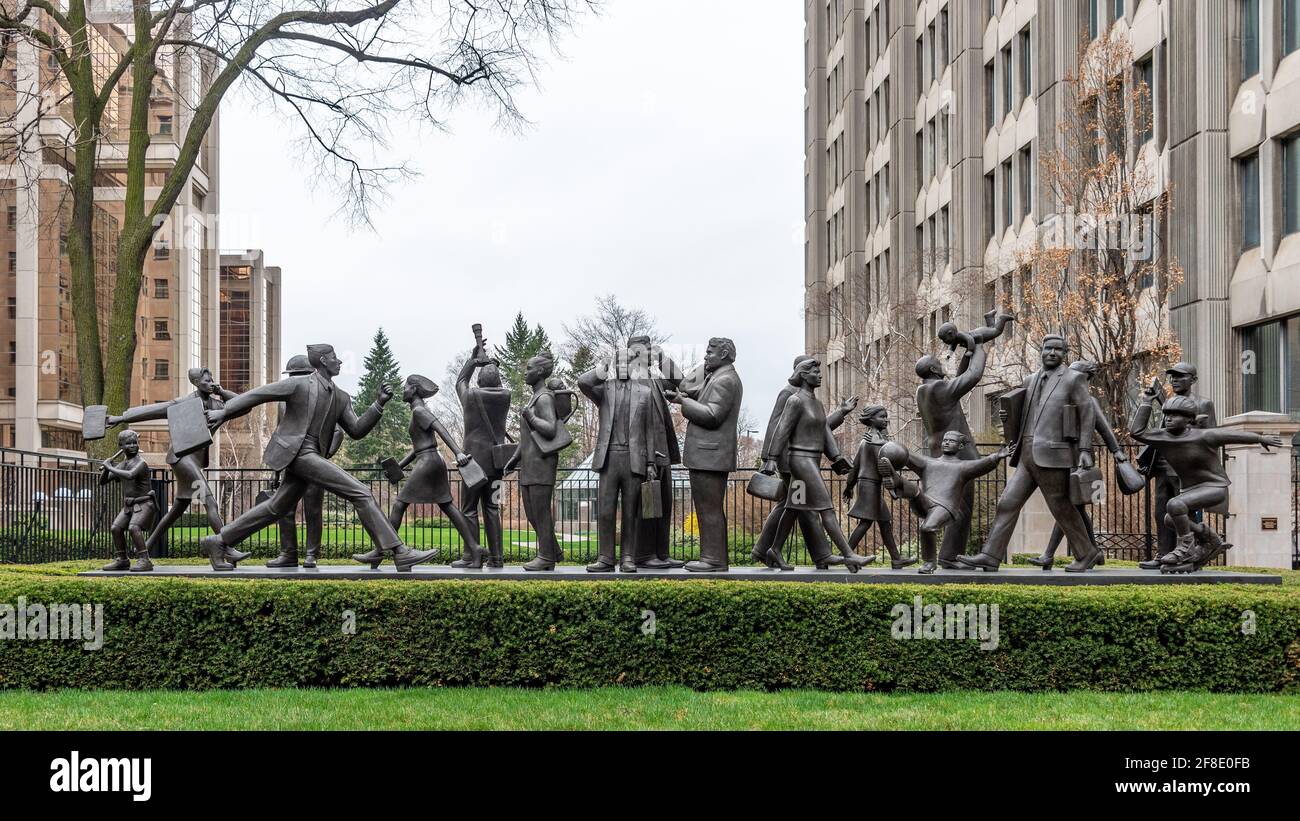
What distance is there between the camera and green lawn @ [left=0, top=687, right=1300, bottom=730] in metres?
8.15

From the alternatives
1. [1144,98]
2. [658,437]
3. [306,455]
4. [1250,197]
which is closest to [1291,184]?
[1250,197]

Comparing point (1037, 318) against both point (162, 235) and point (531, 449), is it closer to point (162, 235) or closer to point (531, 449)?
point (531, 449)

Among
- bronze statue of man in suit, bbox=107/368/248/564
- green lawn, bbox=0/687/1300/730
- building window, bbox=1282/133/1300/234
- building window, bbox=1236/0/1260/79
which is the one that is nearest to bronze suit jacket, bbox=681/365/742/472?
green lawn, bbox=0/687/1300/730

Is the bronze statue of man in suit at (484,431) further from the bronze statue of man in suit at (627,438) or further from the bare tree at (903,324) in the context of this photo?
the bare tree at (903,324)

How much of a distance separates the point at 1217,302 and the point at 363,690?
20512mm

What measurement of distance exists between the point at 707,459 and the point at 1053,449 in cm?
331

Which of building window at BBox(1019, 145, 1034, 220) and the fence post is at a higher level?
building window at BBox(1019, 145, 1034, 220)

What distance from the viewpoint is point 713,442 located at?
36.6 ft

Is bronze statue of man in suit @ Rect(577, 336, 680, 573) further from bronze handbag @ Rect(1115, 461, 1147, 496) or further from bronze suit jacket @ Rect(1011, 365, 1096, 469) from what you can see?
bronze handbag @ Rect(1115, 461, 1147, 496)

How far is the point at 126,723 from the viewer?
8258 mm

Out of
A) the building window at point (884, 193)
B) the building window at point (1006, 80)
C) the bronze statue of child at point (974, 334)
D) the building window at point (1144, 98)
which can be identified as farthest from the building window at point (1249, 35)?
the building window at point (884, 193)

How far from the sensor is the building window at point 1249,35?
23438 millimetres

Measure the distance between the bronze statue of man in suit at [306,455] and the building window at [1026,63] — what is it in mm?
28001

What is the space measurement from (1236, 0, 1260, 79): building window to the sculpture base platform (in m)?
15.8
